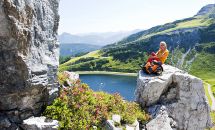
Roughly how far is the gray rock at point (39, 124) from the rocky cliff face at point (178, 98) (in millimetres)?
8775

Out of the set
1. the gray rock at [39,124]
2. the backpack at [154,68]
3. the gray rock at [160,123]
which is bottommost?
the gray rock at [160,123]

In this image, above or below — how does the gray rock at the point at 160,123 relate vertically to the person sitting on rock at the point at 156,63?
below

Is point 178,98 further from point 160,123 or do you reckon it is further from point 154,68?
point 160,123

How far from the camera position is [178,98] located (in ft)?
74.8

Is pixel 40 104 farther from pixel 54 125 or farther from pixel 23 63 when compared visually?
pixel 23 63

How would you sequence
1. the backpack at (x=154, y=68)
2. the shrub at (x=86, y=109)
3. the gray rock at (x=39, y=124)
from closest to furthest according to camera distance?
1. the gray rock at (x=39, y=124)
2. the shrub at (x=86, y=109)
3. the backpack at (x=154, y=68)

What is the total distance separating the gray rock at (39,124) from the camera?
15.1 meters

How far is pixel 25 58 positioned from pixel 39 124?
136 inches

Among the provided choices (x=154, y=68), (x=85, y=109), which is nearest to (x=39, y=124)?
(x=85, y=109)

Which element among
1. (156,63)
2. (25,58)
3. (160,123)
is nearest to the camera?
(25,58)

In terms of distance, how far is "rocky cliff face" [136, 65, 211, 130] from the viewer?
22281mm

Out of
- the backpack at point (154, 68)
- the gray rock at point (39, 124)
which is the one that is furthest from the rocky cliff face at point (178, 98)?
the gray rock at point (39, 124)

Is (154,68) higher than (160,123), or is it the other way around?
(154,68)

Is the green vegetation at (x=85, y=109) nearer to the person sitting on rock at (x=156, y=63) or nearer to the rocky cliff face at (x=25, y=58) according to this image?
the rocky cliff face at (x=25, y=58)
